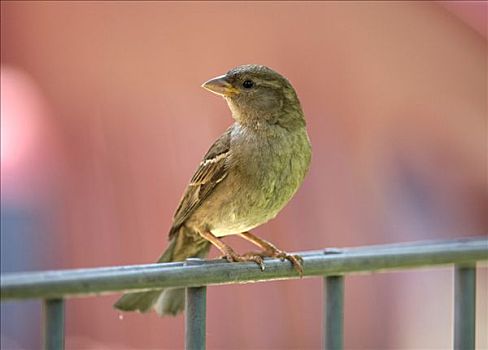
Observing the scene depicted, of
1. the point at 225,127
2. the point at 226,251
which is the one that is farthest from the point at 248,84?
the point at 225,127

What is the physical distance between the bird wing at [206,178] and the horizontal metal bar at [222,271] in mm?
629

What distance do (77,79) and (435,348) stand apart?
2.18m

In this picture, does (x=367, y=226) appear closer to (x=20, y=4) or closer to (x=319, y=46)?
(x=319, y=46)

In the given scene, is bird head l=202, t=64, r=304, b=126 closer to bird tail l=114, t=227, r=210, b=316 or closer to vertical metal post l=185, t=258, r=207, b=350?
bird tail l=114, t=227, r=210, b=316

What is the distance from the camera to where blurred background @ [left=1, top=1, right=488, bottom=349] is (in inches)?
152

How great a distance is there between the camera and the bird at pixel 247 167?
2.20 meters

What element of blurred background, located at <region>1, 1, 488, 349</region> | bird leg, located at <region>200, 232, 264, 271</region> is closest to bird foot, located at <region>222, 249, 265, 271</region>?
bird leg, located at <region>200, 232, 264, 271</region>

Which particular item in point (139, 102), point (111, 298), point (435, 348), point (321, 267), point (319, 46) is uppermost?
point (319, 46)

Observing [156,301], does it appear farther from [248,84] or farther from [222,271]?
[248,84]

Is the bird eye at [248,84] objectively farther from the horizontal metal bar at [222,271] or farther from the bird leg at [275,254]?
the horizontal metal bar at [222,271]

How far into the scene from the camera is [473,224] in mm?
4426

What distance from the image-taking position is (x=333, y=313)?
1.55 meters

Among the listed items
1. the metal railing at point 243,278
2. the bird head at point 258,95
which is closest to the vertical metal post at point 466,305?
the metal railing at point 243,278

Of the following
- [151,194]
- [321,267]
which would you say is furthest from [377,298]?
[321,267]
